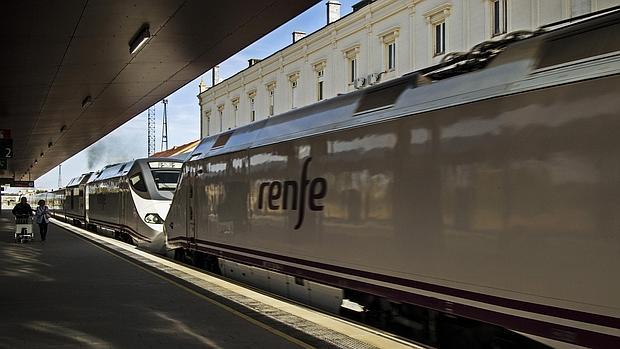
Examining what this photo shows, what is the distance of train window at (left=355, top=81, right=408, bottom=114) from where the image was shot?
6.52 metres

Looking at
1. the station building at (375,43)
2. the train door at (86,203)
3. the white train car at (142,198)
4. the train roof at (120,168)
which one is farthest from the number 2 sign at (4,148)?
the train door at (86,203)

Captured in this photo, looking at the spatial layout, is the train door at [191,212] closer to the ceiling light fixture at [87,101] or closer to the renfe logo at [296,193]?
the renfe logo at [296,193]

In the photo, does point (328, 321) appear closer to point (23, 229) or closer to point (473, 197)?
point (473, 197)

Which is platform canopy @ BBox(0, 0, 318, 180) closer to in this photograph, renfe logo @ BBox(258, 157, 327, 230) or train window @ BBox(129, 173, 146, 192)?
train window @ BBox(129, 173, 146, 192)

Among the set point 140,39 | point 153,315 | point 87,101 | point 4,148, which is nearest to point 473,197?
point 153,315

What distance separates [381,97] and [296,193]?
6.91ft

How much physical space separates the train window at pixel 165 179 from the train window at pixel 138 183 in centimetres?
40

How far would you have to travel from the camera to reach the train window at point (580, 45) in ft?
14.0

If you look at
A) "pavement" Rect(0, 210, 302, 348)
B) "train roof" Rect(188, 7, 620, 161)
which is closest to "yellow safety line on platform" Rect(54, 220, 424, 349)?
"pavement" Rect(0, 210, 302, 348)

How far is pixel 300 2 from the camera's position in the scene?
9.41 m

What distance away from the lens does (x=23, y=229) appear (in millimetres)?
20219

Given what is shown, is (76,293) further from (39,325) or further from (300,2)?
(300,2)

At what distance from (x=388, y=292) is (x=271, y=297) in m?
2.92

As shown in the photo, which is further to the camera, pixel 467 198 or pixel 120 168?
pixel 120 168
